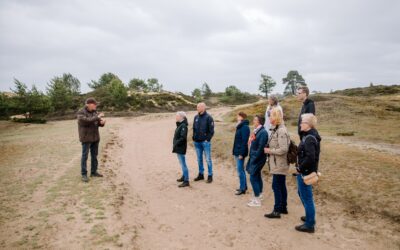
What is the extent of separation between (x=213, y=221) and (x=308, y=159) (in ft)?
9.24

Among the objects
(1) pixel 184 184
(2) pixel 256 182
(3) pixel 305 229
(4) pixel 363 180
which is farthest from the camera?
(1) pixel 184 184

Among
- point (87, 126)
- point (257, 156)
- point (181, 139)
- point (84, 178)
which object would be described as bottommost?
point (84, 178)

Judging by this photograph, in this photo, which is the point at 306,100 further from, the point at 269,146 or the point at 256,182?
the point at 256,182

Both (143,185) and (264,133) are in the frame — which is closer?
(264,133)

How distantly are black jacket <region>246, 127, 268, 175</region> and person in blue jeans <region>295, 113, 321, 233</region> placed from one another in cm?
128

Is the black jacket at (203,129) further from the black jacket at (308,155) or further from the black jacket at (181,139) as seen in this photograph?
the black jacket at (308,155)

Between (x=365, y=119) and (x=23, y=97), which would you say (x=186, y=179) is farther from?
(x=23, y=97)

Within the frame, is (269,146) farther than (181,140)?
No

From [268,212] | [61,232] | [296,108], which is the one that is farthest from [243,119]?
[296,108]

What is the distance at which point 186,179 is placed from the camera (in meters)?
9.78

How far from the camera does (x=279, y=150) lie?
6758 millimetres

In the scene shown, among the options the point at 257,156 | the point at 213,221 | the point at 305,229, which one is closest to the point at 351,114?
the point at 257,156

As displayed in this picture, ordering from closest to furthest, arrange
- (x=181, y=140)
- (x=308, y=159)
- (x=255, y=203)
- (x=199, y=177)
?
1. (x=308, y=159)
2. (x=255, y=203)
3. (x=181, y=140)
4. (x=199, y=177)

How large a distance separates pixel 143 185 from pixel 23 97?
37949mm
